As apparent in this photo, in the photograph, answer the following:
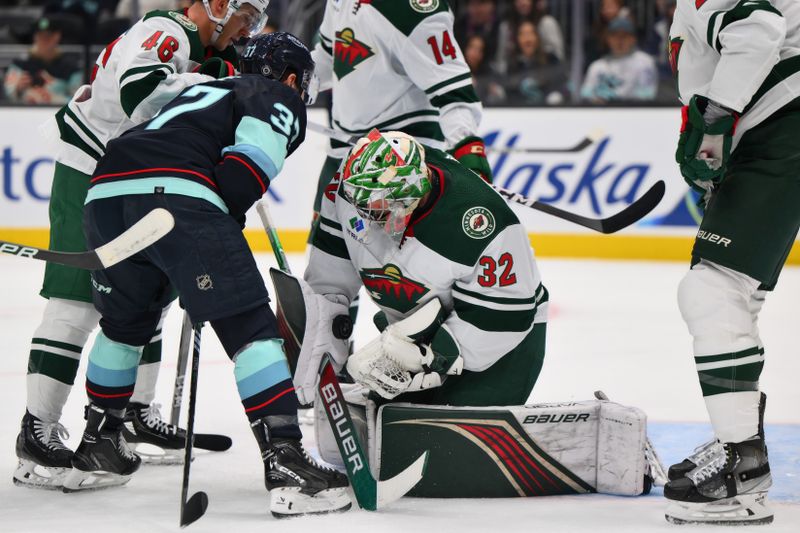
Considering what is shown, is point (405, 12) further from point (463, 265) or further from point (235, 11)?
point (463, 265)

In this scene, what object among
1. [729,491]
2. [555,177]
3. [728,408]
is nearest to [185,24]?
[728,408]

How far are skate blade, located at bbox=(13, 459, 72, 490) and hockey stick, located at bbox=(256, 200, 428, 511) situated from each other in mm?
646

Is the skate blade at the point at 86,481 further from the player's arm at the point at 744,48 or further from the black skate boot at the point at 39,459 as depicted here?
the player's arm at the point at 744,48

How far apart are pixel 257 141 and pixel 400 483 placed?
2.51 feet

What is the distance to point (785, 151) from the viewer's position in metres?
2.40

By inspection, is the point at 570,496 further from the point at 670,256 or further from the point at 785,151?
the point at 670,256

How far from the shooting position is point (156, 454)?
2.99 meters

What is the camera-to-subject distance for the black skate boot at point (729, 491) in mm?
2385

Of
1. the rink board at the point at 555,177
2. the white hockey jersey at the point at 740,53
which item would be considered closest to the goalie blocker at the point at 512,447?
the white hockey jersey at the point at 740,53

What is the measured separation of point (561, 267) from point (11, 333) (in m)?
3.03

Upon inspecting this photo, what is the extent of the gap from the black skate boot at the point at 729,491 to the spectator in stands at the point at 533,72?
4.97 meters

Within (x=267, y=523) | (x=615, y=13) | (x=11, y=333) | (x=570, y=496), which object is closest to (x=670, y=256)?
(x=615, y=13)

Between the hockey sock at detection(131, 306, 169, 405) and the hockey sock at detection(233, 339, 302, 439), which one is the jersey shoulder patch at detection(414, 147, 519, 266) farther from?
the hockey sock at detection(131, 306, 169, 405)

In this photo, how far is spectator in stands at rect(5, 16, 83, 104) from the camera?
24.0 ft
